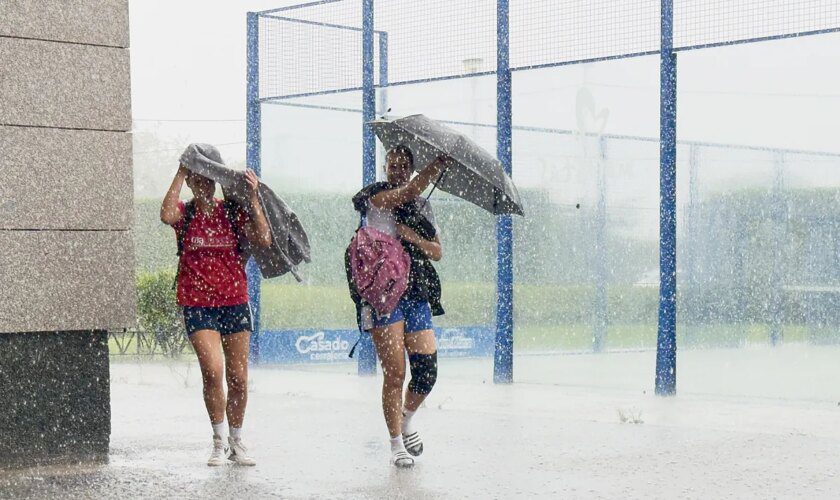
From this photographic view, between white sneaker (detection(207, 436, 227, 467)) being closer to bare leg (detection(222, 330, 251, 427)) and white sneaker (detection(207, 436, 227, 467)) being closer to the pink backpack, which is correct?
bare leg (detection(222, 330, 251, 427))

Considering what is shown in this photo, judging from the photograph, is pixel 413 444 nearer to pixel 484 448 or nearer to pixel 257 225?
pixel 484 448

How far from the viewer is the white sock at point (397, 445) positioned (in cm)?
811

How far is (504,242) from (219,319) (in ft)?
19.8

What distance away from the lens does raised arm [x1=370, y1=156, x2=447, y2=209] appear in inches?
317

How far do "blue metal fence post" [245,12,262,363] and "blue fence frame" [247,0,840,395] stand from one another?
0.4 inches

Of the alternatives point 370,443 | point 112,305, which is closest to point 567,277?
point 370,443

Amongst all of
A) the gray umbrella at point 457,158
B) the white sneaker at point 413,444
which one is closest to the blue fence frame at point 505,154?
the gray umbrella at point 457,158

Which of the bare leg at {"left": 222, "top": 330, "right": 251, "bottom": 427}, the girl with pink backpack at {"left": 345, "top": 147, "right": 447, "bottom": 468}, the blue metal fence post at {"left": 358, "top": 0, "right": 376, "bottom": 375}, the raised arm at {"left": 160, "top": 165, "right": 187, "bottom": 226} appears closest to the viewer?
the raised arm at {"left": 160, "top": 165, "right": 187, "bottom": 226}

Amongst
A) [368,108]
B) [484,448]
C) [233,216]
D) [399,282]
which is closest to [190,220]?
[233,216]

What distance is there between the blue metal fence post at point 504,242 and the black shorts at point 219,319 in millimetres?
5795

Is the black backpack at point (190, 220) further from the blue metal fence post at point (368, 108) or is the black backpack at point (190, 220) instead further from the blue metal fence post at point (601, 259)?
the blue metal fence post at point (368, 108)

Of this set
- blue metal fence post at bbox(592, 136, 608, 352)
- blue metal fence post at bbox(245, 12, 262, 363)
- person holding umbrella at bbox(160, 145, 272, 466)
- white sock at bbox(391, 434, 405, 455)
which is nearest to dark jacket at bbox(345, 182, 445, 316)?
person holding umbrella at bbox(160, 145, 272, 466)

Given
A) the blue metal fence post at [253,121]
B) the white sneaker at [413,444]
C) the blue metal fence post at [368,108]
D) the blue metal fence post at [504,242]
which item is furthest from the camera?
the blue metal fence post at [253,121]

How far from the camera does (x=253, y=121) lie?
1617cm
